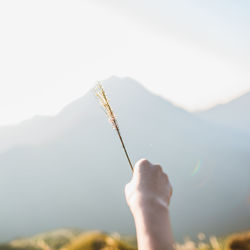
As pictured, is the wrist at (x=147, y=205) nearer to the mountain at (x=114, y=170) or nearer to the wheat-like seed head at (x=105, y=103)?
the wheat-like seed head at (x=105, y=103)

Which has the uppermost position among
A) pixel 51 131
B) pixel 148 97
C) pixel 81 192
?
pixel 148 97

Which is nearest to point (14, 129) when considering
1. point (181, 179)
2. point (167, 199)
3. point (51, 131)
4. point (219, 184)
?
point (51, 131)

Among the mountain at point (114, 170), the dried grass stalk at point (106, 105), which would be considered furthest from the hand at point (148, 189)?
the mountain at point (114, 170)

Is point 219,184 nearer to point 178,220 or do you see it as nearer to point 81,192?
point 178,220

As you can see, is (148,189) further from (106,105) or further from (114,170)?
(114,170)

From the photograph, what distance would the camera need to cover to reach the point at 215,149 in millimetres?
168375

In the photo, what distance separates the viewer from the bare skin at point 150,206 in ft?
4.13

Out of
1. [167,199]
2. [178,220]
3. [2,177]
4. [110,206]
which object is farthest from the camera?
[2,177]

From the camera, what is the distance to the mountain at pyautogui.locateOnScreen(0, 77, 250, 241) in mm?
120562

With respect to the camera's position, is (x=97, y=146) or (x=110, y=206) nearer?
(x=110, y=206)

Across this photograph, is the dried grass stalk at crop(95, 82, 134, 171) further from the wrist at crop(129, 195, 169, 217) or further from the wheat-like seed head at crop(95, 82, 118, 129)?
the wrist at crop(129, 195, 169, 217)

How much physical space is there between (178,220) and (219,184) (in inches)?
1554

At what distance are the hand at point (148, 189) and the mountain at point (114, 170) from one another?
114m

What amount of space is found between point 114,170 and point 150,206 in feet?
510
